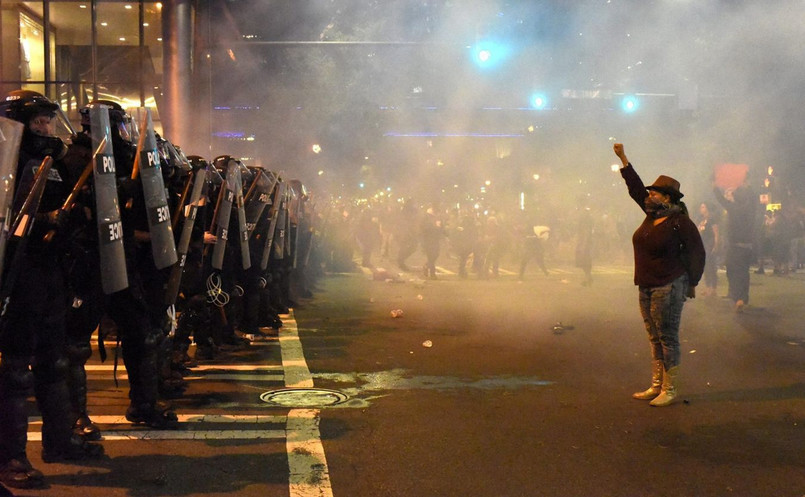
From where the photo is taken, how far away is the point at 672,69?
1446 centimetres

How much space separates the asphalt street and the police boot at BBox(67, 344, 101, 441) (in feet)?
0.58

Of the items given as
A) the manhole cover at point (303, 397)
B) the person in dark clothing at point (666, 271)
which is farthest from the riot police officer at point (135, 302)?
the person in dark clothing at point (666, 271)

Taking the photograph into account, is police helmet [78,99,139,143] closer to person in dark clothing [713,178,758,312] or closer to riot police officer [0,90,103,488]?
riot police officer [0,90,103,488]

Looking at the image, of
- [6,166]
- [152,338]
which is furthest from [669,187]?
[6,166]

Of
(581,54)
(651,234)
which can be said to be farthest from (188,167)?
(581,54)

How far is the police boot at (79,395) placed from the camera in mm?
4312

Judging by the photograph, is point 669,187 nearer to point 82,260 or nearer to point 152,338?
point 152,338

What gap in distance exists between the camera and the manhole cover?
5480mm

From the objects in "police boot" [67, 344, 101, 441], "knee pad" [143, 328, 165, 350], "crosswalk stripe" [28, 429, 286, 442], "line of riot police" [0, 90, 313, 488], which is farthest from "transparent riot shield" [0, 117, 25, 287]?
"crosswalk stripe" [28, 429, 286, 442]

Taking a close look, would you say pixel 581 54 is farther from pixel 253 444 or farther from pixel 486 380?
pixel 253 444

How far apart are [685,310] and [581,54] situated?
6312 mm

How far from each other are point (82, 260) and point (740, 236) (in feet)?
32.0

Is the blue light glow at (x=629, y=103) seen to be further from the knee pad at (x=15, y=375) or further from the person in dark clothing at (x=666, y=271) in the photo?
the knee pad at (x=15, y=375)

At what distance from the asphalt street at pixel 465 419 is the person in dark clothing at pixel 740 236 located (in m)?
1.82
